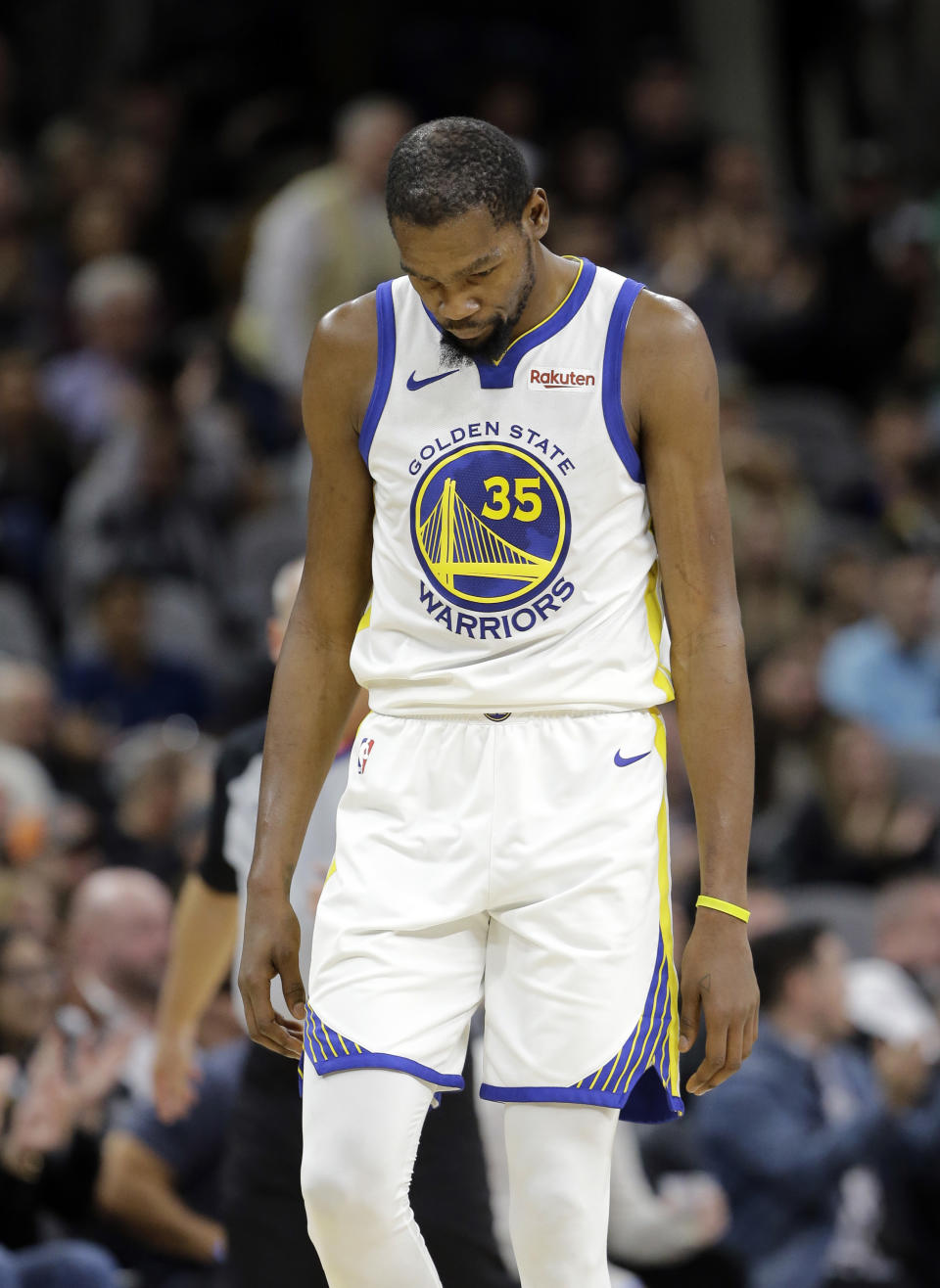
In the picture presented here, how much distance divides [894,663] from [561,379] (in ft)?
20.4

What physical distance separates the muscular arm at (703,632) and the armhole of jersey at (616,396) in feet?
0.05

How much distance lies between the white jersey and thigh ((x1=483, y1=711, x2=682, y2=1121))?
89 millimetres

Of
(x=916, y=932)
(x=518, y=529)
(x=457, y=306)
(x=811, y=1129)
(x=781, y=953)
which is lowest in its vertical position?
(x=811, y=1129)

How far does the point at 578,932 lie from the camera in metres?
2.93

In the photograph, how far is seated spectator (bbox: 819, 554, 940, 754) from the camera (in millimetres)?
8852

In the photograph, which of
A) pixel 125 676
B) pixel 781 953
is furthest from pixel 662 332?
pixel 125 676

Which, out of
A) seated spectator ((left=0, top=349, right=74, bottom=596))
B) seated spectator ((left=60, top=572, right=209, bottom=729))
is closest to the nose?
seated spectator ((left=60, top=572, right=209, bottom=729))

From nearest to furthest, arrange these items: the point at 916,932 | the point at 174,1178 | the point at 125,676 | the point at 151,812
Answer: the point at 174,1178
the point at 916,932
the point at 151,812
the point at 125,676

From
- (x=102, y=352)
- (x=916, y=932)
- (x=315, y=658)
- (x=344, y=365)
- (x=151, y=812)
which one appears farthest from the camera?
(x=102, y=352)

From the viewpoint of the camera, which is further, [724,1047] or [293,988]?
[293,988]

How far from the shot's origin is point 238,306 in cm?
1048

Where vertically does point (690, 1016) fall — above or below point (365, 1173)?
above

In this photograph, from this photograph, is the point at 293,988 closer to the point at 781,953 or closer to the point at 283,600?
the point at 283,600

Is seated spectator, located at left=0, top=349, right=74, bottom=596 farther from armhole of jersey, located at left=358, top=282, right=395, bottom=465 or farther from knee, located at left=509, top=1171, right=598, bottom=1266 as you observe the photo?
knee, located at left=509, top=1171, right=598, bottom=1266
